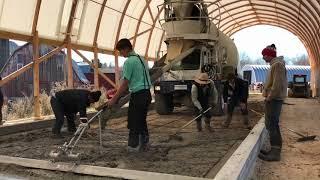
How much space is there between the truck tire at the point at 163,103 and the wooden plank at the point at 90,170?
9.20 meters

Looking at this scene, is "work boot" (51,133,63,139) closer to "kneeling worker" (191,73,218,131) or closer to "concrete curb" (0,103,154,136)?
"concrete curb" (0,103,154,136)

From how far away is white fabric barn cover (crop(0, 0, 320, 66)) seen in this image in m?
13.7

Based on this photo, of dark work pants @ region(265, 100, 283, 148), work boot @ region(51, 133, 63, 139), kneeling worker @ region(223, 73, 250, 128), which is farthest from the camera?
kneeling worker @ region(223, 73, 250, 128)

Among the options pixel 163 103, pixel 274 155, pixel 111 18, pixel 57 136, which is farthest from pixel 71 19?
pixel 274 155

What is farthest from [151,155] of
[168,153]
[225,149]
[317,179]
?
[317,179]

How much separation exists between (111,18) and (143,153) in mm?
12432

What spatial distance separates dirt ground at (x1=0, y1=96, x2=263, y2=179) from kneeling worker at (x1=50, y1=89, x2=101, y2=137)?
37 cm

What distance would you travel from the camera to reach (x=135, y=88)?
745cm

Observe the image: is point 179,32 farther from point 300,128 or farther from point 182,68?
point 300,128

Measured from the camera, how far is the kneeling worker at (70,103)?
28.9 ft

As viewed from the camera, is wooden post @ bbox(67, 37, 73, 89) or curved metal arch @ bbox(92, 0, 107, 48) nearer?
wooden post @ bbox(67, 37, 73, 89)

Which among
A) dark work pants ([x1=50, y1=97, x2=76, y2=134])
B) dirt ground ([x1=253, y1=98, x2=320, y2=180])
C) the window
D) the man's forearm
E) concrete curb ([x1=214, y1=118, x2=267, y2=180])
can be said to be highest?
the window

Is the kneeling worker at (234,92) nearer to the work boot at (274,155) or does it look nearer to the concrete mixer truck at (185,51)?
the concrete mixer truck at (185,51)

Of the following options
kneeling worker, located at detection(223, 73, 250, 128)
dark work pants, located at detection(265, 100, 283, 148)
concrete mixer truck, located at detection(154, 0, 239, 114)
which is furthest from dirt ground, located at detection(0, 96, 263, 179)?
concrete mixer truck, located at detection(154, 0, 239, 114)
